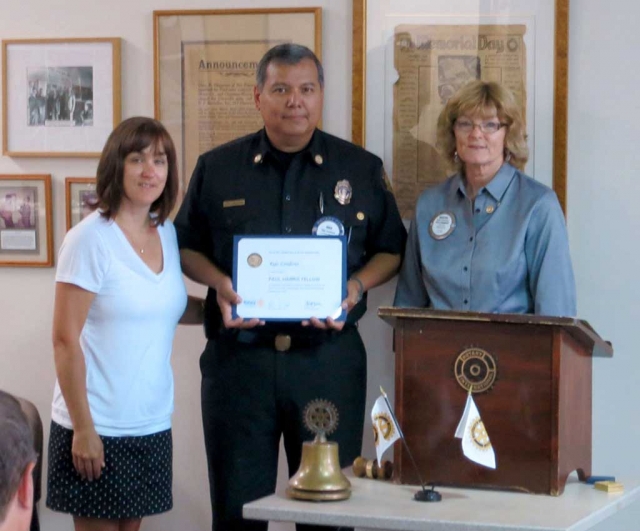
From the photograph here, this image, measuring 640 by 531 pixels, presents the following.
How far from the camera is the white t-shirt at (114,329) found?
2.88 metres

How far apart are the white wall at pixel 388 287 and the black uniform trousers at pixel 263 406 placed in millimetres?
434

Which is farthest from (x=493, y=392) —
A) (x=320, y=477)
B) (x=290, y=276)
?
(x=290, y=276)

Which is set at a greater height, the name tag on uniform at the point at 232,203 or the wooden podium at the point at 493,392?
the name tag on uniform at the point at 232,203

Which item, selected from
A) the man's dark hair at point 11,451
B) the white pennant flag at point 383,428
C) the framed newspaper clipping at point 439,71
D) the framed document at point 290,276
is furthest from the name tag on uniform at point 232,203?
the man's dark hair at point 11,451

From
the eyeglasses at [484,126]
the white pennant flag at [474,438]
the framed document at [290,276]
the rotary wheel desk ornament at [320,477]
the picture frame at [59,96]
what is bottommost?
the rotary wheel desk ornament at [320,477]

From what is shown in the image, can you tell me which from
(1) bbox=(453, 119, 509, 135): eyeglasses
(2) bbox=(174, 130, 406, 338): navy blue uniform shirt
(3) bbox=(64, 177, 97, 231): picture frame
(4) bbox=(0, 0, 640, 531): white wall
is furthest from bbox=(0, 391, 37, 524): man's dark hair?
(3) bbox=(64, 177, 97, 231): picture frame

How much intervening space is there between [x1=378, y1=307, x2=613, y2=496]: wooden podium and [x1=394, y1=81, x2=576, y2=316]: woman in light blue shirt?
429mm

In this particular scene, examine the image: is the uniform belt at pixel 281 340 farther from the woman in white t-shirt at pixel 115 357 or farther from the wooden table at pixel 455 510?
the wooden table at pixel 455 510

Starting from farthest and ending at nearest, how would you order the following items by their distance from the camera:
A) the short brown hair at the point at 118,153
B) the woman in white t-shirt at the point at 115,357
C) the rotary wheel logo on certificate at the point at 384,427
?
the short brown hair at the point at 118,153, the woman in white t-shirt at the point at 115,357, the rotary wheel logo on certificate at the point at 384,427

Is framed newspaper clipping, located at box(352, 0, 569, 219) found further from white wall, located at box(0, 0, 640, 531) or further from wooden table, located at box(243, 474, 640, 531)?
wooden table, located at box(243, 474, 640, 531)

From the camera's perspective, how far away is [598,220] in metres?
3.41

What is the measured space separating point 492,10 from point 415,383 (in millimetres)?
1517

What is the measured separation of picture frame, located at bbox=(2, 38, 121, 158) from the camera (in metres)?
3.68

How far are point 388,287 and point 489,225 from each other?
66 centimetres
